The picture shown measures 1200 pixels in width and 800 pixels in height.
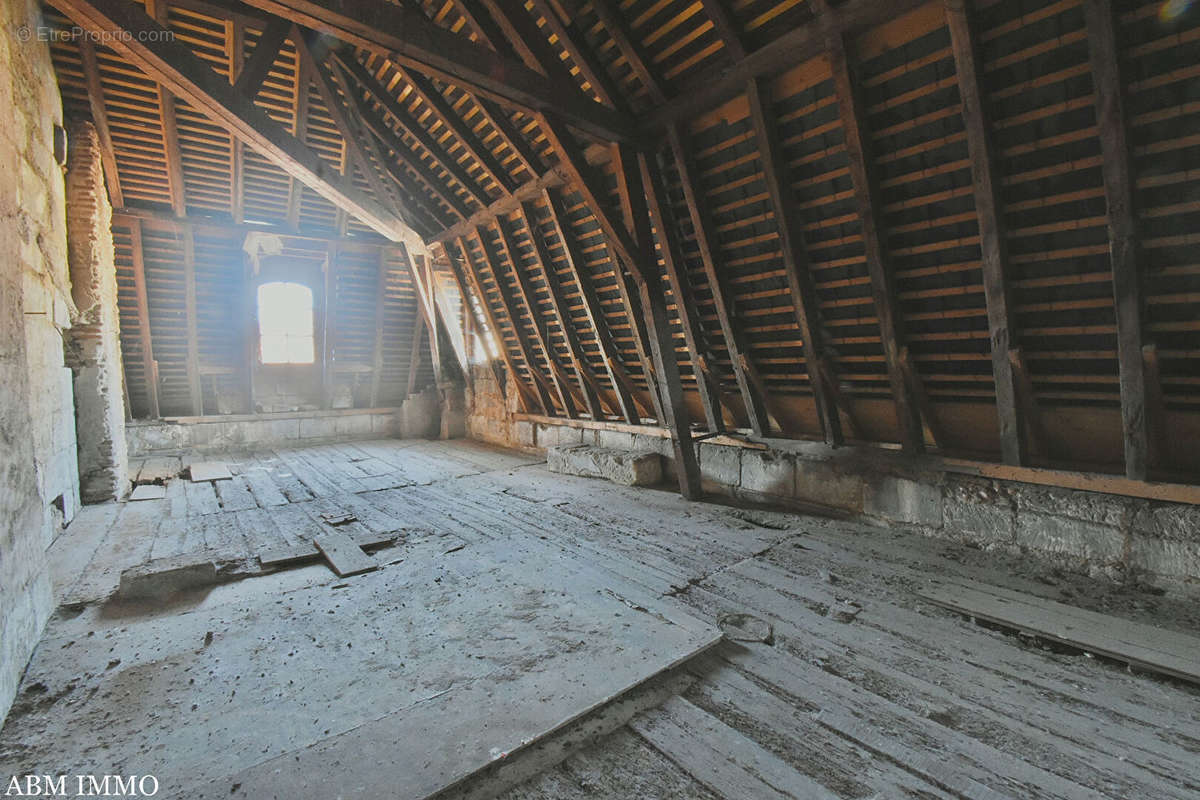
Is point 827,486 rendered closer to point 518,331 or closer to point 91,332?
point 518,331

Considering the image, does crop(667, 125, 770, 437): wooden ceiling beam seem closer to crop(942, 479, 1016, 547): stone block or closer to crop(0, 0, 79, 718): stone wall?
crop(942, 479, 1016, 547): stone block

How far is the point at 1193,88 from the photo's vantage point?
2.31 m

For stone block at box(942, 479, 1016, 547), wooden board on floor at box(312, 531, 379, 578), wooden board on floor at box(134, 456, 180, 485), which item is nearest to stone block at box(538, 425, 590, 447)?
wooden board on floor at box(312, 531, 379, 578)

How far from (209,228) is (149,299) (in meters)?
1.20

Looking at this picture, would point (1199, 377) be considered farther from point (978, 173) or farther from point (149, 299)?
point (149, 299)

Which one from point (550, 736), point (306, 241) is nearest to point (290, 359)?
point (306, 241)

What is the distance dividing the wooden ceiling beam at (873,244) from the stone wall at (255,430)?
8.39 metres

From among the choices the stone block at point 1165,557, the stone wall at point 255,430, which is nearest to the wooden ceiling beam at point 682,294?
the stone block at point 1165,557

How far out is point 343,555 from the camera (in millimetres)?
3814

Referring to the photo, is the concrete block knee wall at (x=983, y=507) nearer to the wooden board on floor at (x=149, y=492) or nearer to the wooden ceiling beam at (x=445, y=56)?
the wooden ceiling beam at (x=445, y=56)

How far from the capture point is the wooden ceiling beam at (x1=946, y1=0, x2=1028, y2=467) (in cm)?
263

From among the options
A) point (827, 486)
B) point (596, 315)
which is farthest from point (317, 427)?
point (827, 486)

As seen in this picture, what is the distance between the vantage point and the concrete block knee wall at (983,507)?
3006 mm

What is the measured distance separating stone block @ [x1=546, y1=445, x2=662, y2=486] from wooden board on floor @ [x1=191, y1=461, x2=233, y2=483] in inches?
154
